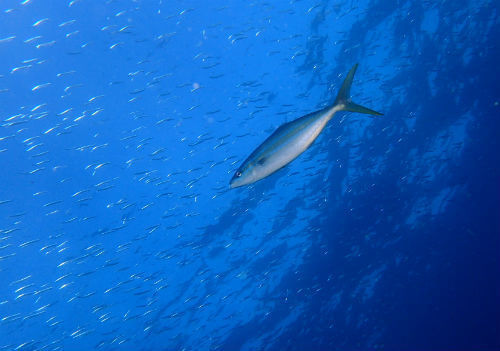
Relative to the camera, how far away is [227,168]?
12492 mm

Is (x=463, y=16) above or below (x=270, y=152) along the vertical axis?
below

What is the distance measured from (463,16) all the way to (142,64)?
13.3 m

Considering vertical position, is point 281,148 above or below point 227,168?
below

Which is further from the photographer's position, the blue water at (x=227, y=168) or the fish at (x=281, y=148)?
the blue water at (x=227, y=168)

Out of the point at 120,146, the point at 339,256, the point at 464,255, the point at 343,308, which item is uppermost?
the point at 120,146

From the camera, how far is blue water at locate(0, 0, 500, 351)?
961cm

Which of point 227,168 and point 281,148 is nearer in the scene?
point 281,148

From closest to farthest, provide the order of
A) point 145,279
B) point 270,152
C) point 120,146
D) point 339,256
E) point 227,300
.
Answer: point 270,152 → point 120,146 → point 145,279 → point 227,300 → point 339,256

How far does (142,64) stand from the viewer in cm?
982

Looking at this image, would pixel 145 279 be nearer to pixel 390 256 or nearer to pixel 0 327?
pixel 0 327

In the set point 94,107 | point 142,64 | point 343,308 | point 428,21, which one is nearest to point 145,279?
point 94,107

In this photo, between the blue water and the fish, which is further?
the blue water

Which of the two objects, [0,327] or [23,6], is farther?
[0,327]

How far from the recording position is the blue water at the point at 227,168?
961cm
